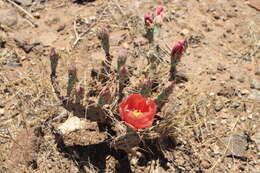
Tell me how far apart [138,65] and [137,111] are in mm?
765

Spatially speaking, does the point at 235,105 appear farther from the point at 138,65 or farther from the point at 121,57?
the point at 121,57

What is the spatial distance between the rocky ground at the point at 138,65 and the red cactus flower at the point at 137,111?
1.14 ft

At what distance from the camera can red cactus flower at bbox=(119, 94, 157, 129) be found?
6.96ft

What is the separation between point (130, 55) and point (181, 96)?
1.77 feet

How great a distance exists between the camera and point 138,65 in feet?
9.59

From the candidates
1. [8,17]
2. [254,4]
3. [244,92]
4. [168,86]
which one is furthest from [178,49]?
[8,17]

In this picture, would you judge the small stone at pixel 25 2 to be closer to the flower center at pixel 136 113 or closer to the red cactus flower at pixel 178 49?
the red cactus flower at pixel 178 49

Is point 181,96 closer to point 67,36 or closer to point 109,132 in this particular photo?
point 109,132

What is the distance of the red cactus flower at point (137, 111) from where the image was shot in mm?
2121

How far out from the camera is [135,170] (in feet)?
8.05

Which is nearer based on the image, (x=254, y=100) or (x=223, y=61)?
(x=254, y=100)

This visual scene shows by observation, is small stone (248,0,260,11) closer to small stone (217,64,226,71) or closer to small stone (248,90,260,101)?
small stone (217,64,226,71)

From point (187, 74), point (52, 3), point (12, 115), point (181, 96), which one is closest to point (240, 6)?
point (187, 74)

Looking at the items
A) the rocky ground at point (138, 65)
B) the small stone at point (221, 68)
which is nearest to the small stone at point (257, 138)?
the rocky ground at point (138, 65)
